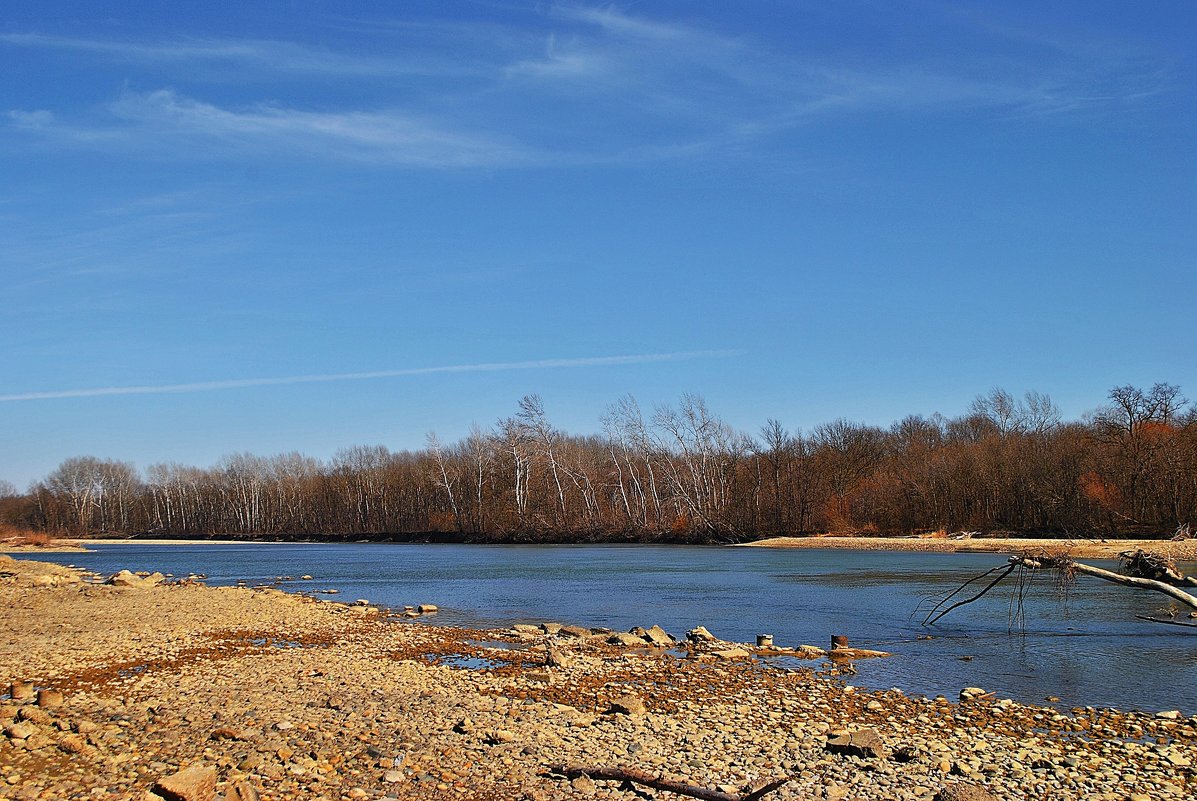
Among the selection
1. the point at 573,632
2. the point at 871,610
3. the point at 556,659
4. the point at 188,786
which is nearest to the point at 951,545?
the point at 871,610

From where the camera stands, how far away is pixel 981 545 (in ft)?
206

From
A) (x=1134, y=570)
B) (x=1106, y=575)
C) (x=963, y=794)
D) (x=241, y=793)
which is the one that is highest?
(x=1106, y=575)

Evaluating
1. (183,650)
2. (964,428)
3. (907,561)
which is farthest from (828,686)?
(964,428)

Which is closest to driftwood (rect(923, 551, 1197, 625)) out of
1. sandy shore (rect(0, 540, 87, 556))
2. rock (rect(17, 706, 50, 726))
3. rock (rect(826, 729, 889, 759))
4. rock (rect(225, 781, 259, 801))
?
rock (rect(826, 729, 889, 759))

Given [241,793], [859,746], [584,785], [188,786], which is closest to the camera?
[241,793]

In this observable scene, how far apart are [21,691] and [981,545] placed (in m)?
61.2

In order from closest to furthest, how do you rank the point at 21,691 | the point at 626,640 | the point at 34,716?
the point at 34,716, the point at 21,691, the point at 626,640

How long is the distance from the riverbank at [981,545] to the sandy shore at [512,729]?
98.2 feet

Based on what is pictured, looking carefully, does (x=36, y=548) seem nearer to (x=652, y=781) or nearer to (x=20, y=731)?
(x=20, y=731)

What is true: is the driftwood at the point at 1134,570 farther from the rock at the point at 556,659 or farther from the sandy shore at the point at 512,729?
the rock at the point at 556,659

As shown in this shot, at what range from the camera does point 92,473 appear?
14312 cm

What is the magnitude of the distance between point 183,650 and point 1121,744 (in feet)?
56.9

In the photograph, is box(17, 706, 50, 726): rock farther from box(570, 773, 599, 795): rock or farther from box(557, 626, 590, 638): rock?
box(557, 626, 590, 638): rock

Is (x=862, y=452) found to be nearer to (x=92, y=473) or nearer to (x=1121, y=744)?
(x=1121, y=744)
